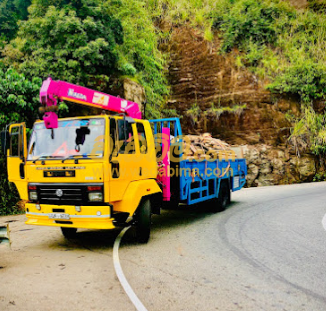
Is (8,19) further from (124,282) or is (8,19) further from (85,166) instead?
(124,282)

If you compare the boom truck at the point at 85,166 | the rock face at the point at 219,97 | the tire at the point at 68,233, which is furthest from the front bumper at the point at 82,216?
the rock face at the point at 219,97

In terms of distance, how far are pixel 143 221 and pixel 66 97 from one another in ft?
9.08

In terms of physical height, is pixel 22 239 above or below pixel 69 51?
below

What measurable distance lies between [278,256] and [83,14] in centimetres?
1328

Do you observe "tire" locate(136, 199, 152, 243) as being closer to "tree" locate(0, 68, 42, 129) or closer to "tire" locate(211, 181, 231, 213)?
"tire" locate(211, 181, 231, 213)

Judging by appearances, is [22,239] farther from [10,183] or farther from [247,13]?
[247,13]

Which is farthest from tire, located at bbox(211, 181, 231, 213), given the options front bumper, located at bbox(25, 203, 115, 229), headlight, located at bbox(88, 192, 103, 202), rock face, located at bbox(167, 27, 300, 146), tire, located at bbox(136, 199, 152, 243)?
rock face, located at bbox(167, 27, 300, 146)

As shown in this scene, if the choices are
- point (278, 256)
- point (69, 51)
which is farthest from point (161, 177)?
point (69, 51)

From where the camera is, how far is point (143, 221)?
20.0 feet

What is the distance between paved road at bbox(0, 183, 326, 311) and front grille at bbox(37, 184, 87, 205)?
962mm

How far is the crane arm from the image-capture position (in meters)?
5.44

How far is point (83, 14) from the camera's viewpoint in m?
14.2

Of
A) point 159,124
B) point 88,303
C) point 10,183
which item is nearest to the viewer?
point 88,303

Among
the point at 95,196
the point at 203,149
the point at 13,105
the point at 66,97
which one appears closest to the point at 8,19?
the point at 13,105
